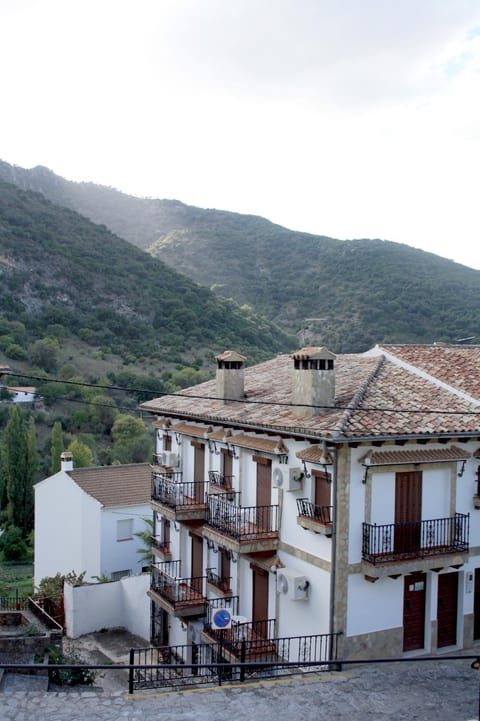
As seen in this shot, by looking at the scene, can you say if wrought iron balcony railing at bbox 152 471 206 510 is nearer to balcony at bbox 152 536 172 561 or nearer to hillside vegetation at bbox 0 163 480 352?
balcony at bbox 152 536 172 561

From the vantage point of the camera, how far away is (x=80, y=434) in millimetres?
51250

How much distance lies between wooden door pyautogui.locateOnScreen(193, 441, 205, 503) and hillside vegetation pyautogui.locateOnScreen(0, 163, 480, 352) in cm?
3738

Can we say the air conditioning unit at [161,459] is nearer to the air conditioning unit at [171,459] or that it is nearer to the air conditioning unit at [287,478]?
the air conditioning unit at [171,459]

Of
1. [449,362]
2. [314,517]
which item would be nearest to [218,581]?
[314,517]

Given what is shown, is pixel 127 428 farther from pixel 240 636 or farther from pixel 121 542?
pixel 240 636

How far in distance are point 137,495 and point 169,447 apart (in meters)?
7.20

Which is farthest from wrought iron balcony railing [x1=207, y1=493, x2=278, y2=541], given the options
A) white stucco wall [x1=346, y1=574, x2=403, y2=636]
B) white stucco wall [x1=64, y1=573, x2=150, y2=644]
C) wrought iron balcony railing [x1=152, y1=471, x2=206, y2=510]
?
white stucco wall [x1=64, y1=573, x2=150, y2=644]

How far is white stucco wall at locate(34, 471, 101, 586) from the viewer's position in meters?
27.3

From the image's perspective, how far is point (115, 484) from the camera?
1141 inches

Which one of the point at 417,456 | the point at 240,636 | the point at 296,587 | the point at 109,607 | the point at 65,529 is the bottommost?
the point at 109,607

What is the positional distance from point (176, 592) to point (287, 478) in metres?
6.36

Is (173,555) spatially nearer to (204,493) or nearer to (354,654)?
(204,493)

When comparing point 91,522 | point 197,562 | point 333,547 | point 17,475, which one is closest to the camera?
point 333,547

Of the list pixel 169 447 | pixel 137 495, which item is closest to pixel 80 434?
pixel 137 495
